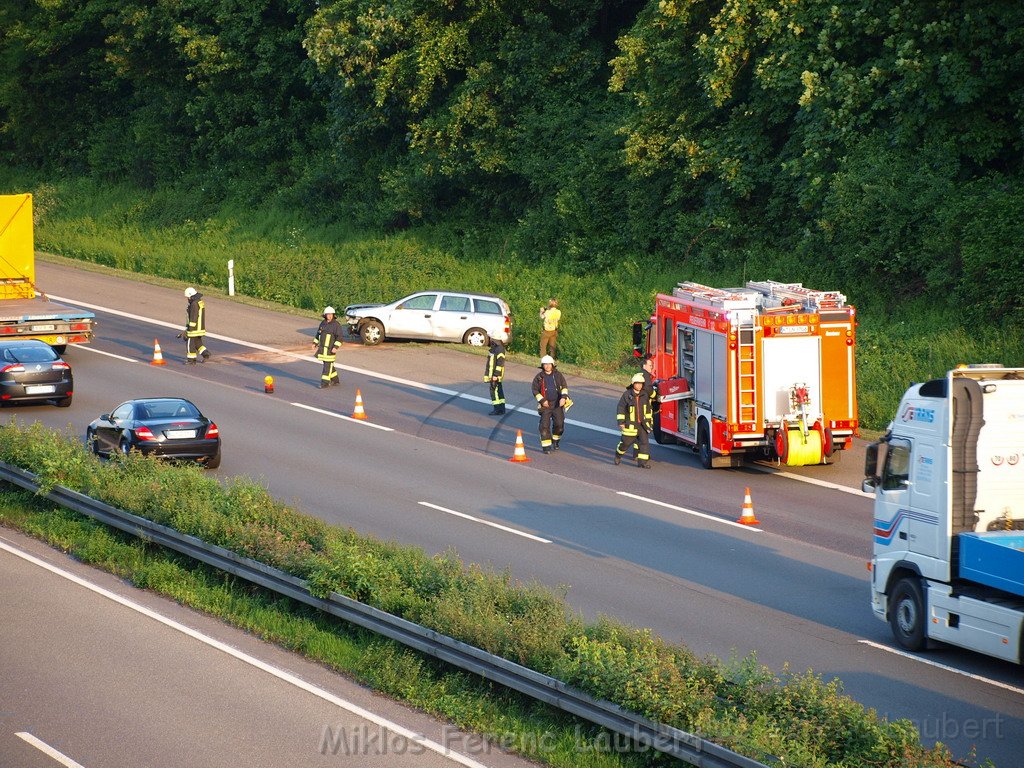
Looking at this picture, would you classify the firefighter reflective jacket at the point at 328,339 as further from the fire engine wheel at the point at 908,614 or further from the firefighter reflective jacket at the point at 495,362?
the fire engine wheel at the point at 908,614

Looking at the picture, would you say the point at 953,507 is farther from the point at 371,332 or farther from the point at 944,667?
the point at 371,332

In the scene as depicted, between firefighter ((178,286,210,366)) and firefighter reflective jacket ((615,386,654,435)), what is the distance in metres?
12.5

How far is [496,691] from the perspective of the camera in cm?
1151

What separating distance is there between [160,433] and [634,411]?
25.2 feet

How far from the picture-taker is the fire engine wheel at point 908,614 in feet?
42.7

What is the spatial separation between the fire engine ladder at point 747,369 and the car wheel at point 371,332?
14691mm

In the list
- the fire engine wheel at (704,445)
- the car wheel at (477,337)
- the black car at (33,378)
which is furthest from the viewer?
the car wheel at (477,337)

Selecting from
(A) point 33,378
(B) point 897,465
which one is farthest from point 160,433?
(B) point 897,465

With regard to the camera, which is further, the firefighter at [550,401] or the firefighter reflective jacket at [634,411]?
the firefighter at [550,401]

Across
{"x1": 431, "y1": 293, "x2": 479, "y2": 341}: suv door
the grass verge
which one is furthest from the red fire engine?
{"x1": 431, "y1": 293, "x2": 479, "y2": 341}: suv door

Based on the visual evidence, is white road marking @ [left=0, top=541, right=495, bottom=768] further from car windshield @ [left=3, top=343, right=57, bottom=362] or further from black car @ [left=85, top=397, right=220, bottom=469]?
car windshield @ [left=3, top=343, right=57, bottom=362]

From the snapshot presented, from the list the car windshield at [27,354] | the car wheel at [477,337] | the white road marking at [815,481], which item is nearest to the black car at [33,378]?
the car windshield at [27,354]

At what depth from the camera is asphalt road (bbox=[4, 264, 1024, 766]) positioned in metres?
12.9

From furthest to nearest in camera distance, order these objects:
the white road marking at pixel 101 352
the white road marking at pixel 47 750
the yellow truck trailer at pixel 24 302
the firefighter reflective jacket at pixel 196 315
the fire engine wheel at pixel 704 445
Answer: the white road marking at pixel 101 352 → the firefighter reflective jacket at pixel 196 315 → the yellow truck trailer at pixel 24 302 → the fire engine wheel at pixel 704 445 → the white road marking at pixel 47 750
